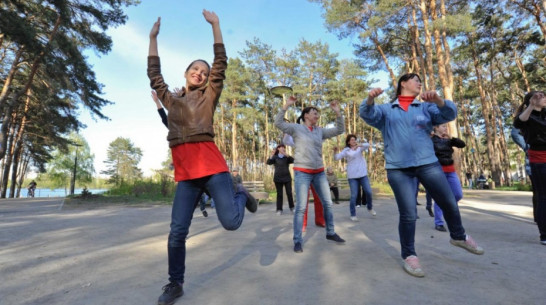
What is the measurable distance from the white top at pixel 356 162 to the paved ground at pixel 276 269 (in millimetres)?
1685

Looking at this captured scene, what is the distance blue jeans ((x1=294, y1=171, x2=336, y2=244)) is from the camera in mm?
3773

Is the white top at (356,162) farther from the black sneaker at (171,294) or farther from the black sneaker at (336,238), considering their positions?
the black sneaker at (171,294)

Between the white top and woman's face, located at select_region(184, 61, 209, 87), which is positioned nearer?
woman's face, located at select_region(184, 61, 209, 87)

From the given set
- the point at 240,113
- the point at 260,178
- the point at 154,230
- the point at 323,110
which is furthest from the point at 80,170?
the point at 154,230

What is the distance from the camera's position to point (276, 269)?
286 centimetres

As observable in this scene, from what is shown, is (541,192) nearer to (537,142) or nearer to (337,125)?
(537,142)

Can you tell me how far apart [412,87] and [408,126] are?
0.47 meters

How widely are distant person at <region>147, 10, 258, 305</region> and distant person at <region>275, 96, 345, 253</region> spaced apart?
55.5 inches

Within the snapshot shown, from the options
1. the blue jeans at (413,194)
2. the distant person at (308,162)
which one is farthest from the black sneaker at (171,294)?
the blue jeans at (413,194)

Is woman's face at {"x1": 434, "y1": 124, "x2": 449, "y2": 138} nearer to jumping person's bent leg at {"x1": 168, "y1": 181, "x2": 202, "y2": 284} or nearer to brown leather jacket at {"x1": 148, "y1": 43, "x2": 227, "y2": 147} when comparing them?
brown leather jacket at {"x1": 148, "y1": 43, "x2": 227, "y2": 147}

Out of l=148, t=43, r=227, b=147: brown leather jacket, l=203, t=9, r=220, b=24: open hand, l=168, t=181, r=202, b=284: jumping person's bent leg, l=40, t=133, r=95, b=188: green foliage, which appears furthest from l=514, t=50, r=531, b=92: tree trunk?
l=40, t=133, r=95, b=188: green foliage

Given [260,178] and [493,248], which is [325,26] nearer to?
[260,178]

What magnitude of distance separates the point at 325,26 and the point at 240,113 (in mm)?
16259

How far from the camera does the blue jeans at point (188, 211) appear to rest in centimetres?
230
